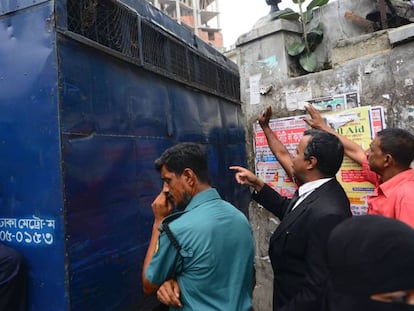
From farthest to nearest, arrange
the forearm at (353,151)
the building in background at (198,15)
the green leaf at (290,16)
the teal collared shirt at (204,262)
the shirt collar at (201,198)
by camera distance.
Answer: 1. the building in background at (198,15)
2. the green leaf at (290,16)
3. the forearm at (353,151)
4. the shirt collar at (201,198)
5. the teal collared shirt at (204,262)

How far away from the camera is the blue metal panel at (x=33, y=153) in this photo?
2.26 metres

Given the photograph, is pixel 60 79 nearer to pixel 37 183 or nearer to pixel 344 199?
pixel 37 183

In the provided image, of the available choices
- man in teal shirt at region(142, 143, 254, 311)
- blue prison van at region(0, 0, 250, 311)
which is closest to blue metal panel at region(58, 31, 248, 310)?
blue prison van at region(0, 0, 250, 311)

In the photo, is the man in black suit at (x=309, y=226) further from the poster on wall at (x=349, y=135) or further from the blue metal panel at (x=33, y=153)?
the blue metal panel at (x=33, y=153)

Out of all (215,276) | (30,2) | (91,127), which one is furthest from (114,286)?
(30,2)

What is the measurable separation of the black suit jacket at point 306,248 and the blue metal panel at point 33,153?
155cm

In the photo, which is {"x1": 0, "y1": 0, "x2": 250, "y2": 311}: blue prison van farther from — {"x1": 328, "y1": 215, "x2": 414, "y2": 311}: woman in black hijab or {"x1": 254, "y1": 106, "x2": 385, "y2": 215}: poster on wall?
{"x1": 328, "y1": 215, "x2": 414, "y2": 311}: woman in black hijab

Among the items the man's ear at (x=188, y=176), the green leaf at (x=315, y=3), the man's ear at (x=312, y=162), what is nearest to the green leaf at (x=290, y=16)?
the green leaf at (x=315, y=3)

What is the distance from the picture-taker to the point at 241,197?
247 inches

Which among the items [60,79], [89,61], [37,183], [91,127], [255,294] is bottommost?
[255,294]

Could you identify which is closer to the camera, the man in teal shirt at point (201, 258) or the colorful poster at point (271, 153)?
the man in teal shirt at point (201, 258)

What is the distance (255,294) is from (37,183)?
1994mm

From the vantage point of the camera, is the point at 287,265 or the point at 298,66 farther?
the point at 298,66

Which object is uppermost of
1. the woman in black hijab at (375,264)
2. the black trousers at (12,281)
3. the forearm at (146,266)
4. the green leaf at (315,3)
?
the green leaf at (315,3)
